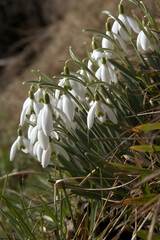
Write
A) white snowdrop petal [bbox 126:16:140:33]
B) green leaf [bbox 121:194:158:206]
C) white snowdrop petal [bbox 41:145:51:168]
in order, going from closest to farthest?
green leaf [bbox 121:194:158:206] → white snowdrop petal [bbox 41:145:51:168] → white snowdrop petal [bbox 126:16:140:33]

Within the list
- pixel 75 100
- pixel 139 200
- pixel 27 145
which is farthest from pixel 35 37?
pixel 139 200

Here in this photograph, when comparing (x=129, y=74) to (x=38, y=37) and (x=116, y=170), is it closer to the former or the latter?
(x=116, y=170)

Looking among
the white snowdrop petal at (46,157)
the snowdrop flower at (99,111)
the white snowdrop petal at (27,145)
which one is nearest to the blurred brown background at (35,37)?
the white snowdrop petal at (27,145)

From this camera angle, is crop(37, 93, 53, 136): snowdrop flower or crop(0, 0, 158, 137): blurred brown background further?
crop(0, 0, 158, 137): blurred brown background

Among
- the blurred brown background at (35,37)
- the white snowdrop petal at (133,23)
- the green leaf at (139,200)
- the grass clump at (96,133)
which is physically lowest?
the green leaf at (139,200)

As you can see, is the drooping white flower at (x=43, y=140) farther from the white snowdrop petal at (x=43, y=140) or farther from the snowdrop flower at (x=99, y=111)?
the snowdrop flower at (x=99, y=111)

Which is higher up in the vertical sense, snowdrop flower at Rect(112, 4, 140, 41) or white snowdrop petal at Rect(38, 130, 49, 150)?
snowdrop flower at Rect(112, 4, 140, 41)

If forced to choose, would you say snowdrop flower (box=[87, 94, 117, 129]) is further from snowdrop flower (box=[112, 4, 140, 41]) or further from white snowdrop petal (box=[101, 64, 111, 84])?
snowdrop flower (box=[112, 4, 140, 41])

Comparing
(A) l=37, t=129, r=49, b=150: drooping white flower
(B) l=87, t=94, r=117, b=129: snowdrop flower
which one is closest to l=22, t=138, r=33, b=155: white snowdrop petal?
(A) l=37, t=129, r=49, b=150: drooping white flower
